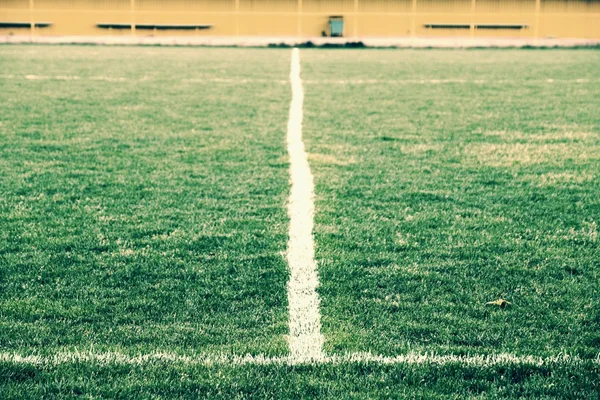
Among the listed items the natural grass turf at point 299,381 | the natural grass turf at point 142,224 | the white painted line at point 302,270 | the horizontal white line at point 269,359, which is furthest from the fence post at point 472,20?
the natural grass turf at point 299,381

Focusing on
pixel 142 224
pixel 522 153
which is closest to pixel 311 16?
pixel 522 153

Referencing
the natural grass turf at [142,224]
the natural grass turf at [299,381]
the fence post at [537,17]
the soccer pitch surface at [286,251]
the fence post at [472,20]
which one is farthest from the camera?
the fence post at [537,17]

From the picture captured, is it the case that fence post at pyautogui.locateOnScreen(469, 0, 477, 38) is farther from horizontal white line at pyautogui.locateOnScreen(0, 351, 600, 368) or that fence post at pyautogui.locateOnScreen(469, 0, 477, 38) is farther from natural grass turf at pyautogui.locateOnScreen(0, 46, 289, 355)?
horizontal white line at pyautogui.locateOnScreen(0, 351, 600, 368)

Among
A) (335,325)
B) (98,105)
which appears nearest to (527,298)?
(335,325)

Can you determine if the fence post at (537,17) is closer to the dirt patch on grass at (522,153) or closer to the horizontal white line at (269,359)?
A: the dirt patch on grass at (522,153)

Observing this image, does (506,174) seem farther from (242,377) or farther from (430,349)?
(242,377)

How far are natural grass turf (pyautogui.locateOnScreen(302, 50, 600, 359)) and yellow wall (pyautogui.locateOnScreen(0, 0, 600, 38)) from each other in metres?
18.5

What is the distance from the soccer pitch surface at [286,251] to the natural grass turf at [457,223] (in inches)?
0.7

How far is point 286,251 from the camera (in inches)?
152

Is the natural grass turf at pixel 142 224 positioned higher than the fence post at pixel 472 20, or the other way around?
the fence post at pixel 472 20

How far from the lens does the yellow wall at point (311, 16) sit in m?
27.3

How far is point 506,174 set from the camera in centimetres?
565

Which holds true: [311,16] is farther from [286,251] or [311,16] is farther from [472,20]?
[286,251]

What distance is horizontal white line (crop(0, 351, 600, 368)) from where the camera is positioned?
2.60 meters
